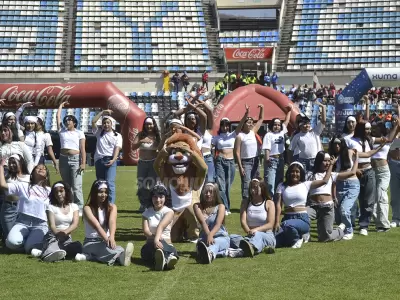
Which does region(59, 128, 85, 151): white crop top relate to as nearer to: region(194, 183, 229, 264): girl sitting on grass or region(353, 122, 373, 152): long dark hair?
region(194, 183, 229, 264): girl sitting on grass

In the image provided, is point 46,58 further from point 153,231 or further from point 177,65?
point 153,231

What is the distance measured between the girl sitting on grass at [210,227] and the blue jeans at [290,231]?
888 mm

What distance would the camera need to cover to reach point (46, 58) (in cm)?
4166

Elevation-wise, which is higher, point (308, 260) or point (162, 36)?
point (162, 36)

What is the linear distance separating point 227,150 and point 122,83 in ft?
92.0

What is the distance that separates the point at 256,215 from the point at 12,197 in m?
2.93

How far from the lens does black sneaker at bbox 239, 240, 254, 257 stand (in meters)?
9.01

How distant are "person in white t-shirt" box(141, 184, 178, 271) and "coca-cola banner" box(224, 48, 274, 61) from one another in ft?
112

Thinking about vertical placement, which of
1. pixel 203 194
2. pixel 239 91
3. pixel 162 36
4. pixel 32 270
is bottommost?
pixel 32 270

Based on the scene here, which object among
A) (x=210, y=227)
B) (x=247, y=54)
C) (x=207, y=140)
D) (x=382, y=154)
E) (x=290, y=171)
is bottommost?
(x=210, y=227)

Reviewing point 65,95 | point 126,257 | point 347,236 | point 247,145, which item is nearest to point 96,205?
point 126,257

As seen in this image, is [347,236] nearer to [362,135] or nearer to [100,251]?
[362,135]

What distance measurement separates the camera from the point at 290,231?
9.82m

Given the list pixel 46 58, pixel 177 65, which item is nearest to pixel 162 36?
pixel 177 65
